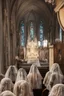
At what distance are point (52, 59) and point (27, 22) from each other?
70.0 feet

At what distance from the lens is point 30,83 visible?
1066 cm

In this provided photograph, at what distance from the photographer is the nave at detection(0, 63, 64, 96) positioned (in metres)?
5.04

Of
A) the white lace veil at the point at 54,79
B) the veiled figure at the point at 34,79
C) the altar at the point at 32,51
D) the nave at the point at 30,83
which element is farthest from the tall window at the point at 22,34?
the white lace veil at the point at 54,79

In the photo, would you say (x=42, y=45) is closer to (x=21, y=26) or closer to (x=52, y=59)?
(x=21, y=26)

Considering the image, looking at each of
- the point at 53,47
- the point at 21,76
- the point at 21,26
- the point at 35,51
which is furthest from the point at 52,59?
the point at 21,26

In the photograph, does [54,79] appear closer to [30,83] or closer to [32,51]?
[30,83]

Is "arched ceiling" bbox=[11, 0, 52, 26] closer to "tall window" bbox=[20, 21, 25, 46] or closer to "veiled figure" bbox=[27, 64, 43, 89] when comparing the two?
"tall window" bbox=[20, 21, 25, 46]

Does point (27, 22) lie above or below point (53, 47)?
above

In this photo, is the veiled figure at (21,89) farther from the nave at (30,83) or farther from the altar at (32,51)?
the altar at (32,51)

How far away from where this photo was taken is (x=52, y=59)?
14.5 metres

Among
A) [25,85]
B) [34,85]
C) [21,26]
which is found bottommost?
[34,85]

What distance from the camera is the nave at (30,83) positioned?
198 inches

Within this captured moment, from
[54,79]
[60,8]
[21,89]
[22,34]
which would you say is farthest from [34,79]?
[22,34]

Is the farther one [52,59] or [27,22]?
[27,22]
